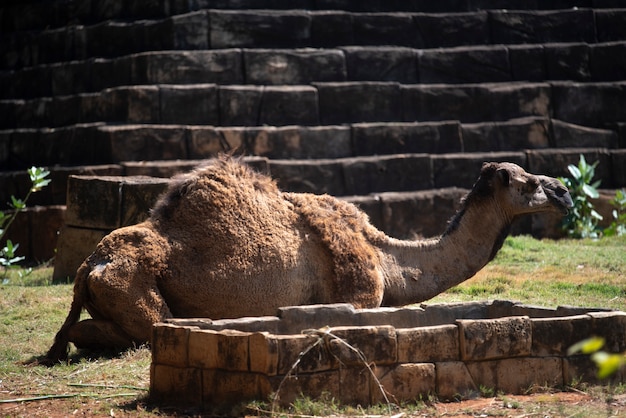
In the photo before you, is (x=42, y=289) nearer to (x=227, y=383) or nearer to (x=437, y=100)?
(x=227, y=383)

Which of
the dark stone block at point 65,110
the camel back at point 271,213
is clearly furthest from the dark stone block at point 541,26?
the camel back at point 271,213

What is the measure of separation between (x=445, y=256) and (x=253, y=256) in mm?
1786

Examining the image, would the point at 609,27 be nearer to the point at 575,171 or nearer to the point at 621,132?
the point at 621,132

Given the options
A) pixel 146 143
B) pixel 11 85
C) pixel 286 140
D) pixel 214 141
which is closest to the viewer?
pixel 146 143

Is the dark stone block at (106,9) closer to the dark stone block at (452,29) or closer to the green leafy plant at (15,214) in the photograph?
the green leafy plant at (15,214)

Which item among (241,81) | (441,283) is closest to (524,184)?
(441,283)

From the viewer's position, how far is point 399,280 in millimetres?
8242

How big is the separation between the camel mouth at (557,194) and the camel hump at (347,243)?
65.3 inches

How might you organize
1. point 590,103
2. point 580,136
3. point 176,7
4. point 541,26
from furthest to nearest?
point 541,26
point 590,103
point 580,136
point 176,7

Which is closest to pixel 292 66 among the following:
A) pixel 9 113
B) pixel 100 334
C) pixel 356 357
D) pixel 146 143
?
pixel 146 143

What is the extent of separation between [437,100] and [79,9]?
655cm

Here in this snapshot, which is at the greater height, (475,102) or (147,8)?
(147,8)

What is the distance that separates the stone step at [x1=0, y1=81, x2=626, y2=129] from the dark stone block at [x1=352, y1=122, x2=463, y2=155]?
1.35 feet

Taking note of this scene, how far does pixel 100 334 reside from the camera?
25.1 feet
